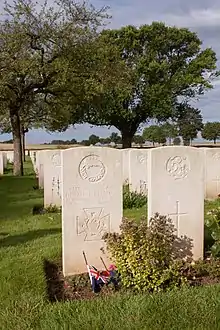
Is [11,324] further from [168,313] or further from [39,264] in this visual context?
[39,264]

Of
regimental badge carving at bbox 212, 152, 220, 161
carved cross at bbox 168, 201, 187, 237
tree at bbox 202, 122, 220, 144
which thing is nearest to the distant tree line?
tree at bbox 202, 122, 220, 144

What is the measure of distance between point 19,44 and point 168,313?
57.0ft

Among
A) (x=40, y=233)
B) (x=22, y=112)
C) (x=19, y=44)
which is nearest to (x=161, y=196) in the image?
(x=40, y=233)

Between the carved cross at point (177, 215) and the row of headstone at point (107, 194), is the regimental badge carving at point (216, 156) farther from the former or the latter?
the carved cross at point (177, 215)

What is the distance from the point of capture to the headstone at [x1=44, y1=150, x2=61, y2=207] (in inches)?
440

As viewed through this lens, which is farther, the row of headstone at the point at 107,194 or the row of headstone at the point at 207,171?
the row of headstone at the point at 207,171

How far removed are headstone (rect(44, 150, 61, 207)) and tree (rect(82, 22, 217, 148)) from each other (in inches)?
950

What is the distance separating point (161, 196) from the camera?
561 cm

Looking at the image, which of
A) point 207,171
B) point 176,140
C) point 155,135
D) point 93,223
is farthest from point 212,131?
point 93,223

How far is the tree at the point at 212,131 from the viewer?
5953cm

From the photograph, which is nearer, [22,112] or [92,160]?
[92,160]

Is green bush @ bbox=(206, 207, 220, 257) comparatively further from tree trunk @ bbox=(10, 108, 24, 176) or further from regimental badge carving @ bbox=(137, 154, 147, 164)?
tree trunk @ bbox=(10, 108, 24, 176)

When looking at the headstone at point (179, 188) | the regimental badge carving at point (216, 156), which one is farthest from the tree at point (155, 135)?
the headstone at point (179, 188)

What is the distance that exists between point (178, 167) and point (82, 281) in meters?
1.76
